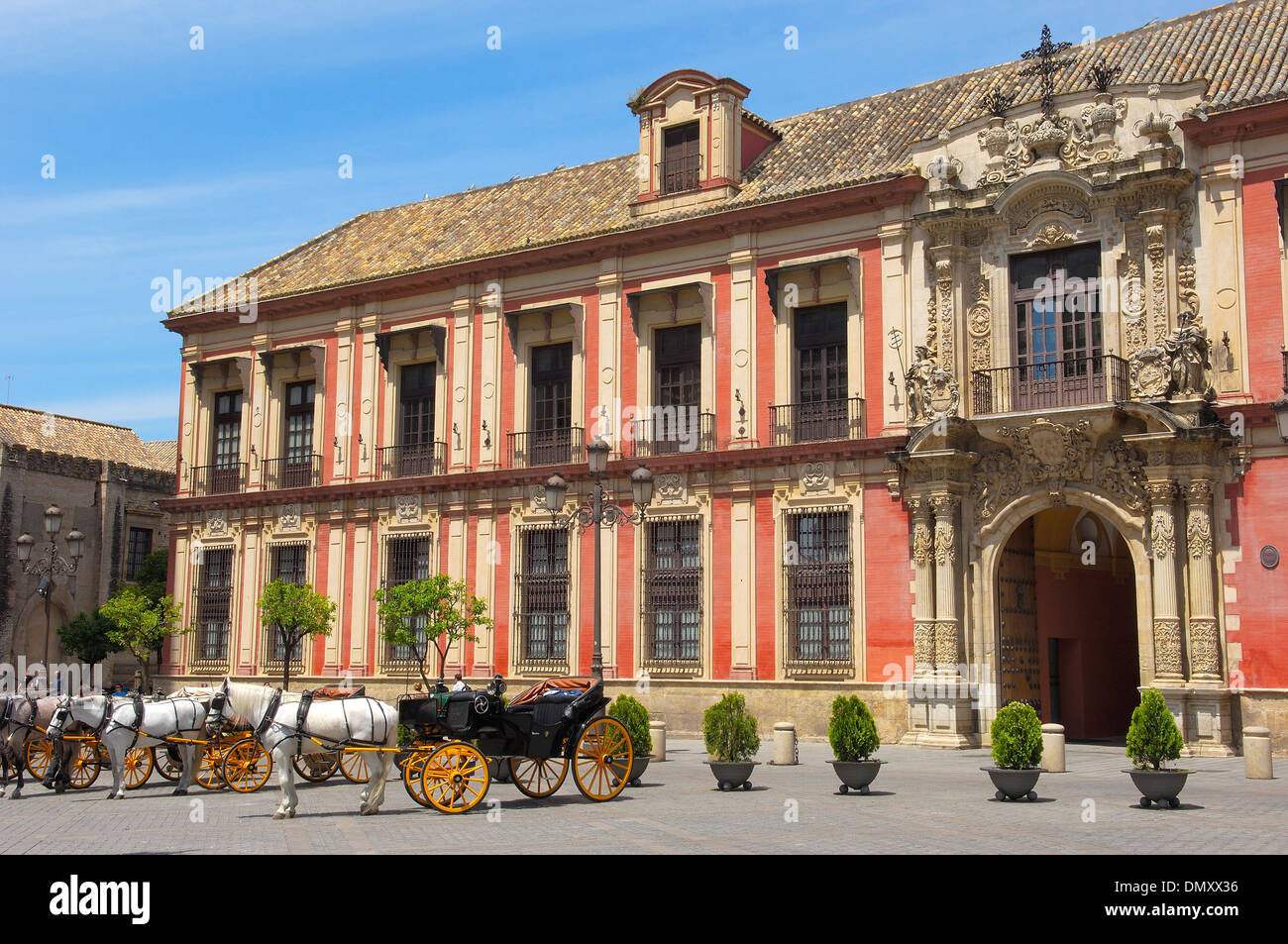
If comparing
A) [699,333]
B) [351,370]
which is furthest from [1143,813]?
[351,370]

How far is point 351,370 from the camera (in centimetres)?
3294

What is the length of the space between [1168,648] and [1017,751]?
8265 mm

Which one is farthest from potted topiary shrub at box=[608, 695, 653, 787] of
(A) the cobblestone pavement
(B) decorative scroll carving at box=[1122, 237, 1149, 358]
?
(B) decorative scroll carving at box=[1122, 237, 1149, 358]

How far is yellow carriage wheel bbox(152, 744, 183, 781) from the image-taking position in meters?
17.4

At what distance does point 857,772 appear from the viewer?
15430 mm

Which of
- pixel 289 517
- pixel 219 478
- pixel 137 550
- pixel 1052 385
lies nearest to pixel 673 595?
pixel 1052 385

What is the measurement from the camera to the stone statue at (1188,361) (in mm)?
21609

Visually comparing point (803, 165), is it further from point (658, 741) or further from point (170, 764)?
point (170, 764)

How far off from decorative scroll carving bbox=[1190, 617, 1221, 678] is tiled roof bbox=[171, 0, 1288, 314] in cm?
870

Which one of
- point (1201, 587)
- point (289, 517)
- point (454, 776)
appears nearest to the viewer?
point (454, 776)

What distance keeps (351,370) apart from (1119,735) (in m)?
20.1

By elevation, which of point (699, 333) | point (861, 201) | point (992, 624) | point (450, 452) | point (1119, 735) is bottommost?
point (1119, 735)

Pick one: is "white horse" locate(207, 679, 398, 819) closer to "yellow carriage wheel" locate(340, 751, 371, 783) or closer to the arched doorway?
"yellow carriage wheel" locate(340, 751, 371, 783)
